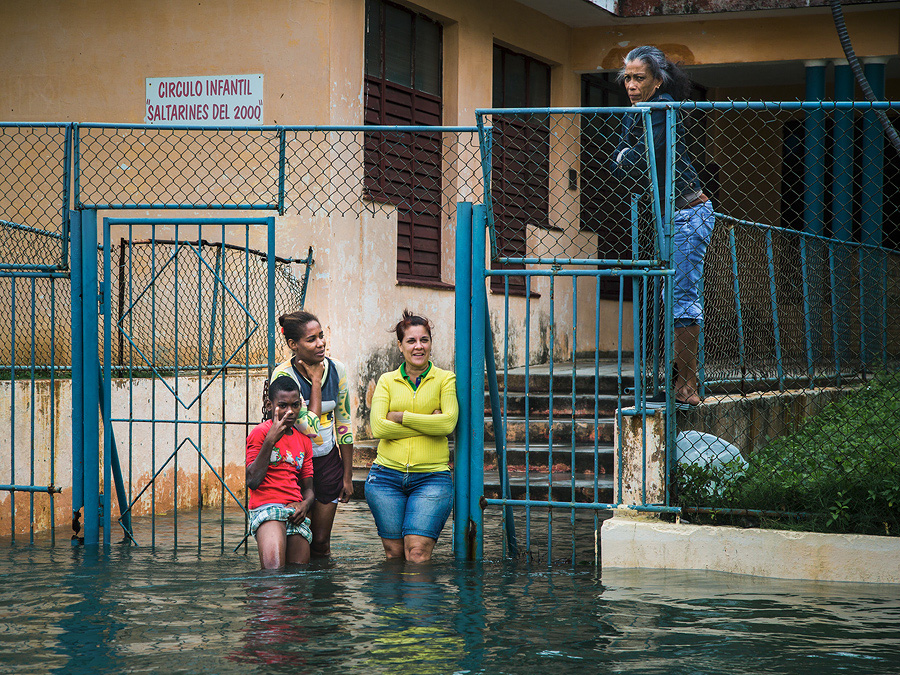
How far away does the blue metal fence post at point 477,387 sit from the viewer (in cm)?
601

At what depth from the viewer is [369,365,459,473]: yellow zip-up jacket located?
6.00 m

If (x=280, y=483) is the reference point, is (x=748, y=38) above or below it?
above

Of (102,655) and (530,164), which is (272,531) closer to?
(102,655)

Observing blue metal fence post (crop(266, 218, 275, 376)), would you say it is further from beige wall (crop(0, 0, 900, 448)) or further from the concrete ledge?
beige wall (crop(0, 0, 900, 448))

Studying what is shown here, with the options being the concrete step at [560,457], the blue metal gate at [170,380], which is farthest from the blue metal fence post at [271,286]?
the concrete step at [560,457]

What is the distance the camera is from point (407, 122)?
1070 centimetres

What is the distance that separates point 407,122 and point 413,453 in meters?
5.44

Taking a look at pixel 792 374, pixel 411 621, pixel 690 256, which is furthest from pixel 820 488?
pixel 792 374

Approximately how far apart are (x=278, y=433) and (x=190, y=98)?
16.6ft

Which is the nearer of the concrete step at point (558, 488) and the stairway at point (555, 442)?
the concrete step at point (558, 488)

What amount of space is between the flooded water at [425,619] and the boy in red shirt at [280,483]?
0.55 ft

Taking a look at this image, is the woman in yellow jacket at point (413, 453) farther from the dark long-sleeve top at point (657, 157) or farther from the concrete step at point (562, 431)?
the concrete step at point (562, 431)

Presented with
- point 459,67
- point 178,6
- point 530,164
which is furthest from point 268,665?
point 530,164

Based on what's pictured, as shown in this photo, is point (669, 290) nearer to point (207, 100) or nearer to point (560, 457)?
point (560, 457)
